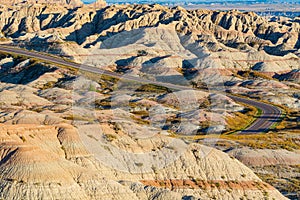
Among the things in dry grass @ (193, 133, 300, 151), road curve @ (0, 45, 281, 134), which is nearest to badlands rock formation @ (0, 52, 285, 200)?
dry grass @ (193, 133, 300, 151)

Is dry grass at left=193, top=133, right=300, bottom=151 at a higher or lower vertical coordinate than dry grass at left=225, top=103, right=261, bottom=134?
higher

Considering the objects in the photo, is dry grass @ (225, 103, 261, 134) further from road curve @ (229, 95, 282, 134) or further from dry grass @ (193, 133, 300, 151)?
dry grass @ (193, 133, 300, 151)

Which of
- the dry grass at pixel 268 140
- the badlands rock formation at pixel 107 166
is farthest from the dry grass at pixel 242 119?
the badlands rock formation at pixel 107 166

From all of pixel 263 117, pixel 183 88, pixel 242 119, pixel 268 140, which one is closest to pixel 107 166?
pixel 268 140

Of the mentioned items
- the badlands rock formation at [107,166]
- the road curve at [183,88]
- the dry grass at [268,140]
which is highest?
the badlands rock formation at [107,166]

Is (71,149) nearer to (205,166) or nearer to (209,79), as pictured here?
(205,166)

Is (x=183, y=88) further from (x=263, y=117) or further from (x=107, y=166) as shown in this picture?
(x=107, y=166)

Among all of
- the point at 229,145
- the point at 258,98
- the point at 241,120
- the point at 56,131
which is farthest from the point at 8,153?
the point at 258,98

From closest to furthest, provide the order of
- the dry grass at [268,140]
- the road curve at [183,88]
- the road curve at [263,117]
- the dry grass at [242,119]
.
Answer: the dry grass at [268,140] < the road curve at [263,117] < the dry grass at [242,119] < the road curve at [183,88]

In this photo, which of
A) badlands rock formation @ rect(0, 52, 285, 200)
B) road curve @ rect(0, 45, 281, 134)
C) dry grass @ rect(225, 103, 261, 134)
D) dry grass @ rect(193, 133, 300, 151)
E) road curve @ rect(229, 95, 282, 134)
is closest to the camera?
badlands rock formation @ rect(0, 52, 285, 200)

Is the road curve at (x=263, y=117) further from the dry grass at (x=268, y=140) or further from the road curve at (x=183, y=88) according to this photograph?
Answer: the dry grass at (x=268, y=140)

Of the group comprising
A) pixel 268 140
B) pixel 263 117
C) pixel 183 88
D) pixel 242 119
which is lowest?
pixel 183 88
